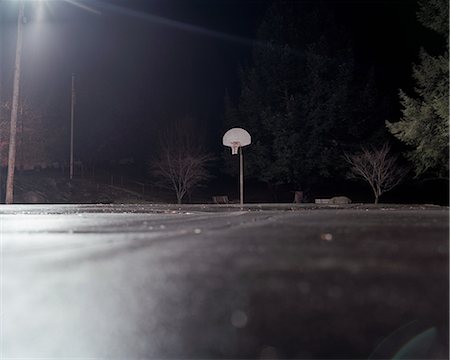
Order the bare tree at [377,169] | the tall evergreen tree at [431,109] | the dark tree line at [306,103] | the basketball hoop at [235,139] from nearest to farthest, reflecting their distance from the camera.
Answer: the tall evergreen tree at [431,109] < the basketball hoop at [235,139] < the bare tree at [377,169] < the dark tree line at [306,103]

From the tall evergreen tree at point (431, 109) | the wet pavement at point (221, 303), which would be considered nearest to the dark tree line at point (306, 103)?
the tall evergreen tree at point (431, 109)

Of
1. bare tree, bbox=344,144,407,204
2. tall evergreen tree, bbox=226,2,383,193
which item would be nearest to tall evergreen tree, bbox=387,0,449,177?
bare tree, bbox=344,144,407,204

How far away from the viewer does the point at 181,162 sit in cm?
2672

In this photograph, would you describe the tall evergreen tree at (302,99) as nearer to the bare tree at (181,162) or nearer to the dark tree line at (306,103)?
the dark tree line at (306,103)

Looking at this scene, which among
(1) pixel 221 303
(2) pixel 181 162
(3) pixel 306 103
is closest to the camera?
(1) pixel 221 303

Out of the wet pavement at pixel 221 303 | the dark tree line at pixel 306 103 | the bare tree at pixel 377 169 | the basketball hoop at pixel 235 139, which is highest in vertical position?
the dark tree line at pixel 306 103

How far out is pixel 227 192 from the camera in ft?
95.8

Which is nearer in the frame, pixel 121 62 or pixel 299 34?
pixel 299 34

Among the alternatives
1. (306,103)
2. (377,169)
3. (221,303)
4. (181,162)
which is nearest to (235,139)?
(377,169)

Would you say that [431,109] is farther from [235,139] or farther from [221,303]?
[221,303]

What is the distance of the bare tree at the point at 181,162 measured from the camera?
2647 centimetres

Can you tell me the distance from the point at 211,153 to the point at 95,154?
1006cm

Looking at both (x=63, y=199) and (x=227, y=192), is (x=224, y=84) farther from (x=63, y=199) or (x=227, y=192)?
(x=63, y=199)

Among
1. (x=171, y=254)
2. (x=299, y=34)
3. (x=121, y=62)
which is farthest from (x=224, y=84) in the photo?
(x=171, y=254)
